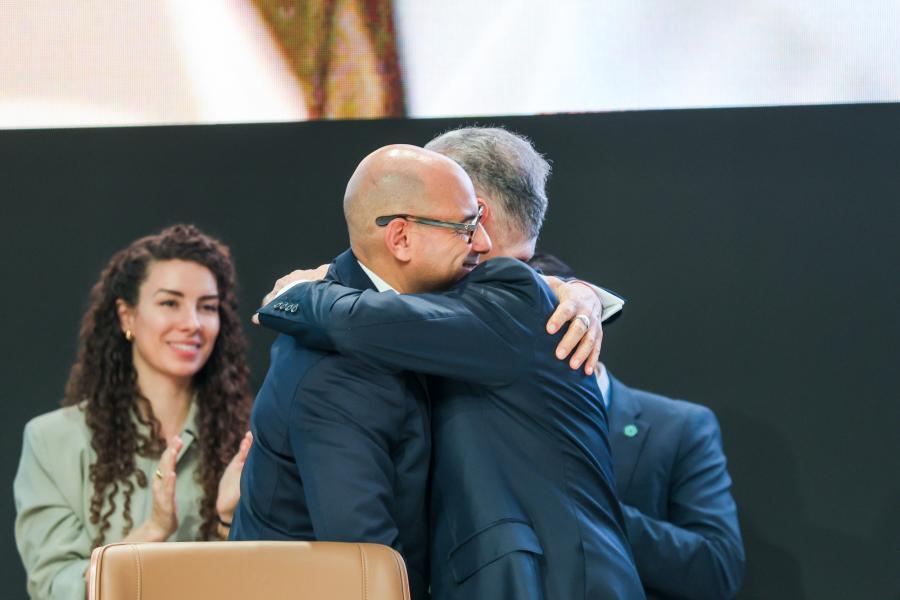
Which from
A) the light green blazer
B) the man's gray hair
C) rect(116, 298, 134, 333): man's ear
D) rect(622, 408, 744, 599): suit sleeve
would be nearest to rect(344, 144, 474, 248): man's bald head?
the man's gray hair

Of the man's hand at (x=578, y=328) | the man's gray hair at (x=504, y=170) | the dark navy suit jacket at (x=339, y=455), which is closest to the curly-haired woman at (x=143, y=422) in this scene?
the dark navy suit jacket at (x=339, y=455)

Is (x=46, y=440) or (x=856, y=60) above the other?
(x=856, y=60)

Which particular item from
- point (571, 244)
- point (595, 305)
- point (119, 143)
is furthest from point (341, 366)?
point (119, 143)

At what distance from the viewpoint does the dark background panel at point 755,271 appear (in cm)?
385

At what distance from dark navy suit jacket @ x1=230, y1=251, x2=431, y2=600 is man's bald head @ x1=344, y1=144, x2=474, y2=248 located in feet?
0.38

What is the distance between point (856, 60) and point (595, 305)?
6.32ft

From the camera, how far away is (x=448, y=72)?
399 cm

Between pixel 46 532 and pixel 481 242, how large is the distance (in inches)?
69.2

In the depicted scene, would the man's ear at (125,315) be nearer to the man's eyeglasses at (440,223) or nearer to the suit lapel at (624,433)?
the suit lapel at (624,433)

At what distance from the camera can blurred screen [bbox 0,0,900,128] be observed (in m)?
3.90

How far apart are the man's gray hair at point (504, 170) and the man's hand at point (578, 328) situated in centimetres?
24

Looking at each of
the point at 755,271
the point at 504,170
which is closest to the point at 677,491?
the point at 755,271

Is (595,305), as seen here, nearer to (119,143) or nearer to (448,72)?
(448,72)

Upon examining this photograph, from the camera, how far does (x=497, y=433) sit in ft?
7.27
